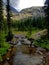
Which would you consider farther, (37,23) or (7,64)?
(37,23)

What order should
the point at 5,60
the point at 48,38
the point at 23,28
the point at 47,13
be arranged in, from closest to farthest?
the point at 5,60 < the point at 48,38 < the point at 47,13 < the point at 23,28

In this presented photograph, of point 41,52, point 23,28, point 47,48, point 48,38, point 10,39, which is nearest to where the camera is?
point 41,52

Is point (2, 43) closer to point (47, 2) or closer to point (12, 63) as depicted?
point (12, 63)

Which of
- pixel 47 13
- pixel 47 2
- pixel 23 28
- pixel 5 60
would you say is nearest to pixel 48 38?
pixel 47 13

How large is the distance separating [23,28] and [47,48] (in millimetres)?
107726

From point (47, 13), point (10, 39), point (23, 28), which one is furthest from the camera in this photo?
point (23, 28)

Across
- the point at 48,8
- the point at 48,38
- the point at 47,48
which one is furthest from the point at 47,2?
the point at 47,48

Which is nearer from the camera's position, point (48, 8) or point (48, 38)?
point (48, 38)

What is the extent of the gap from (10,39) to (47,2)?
60.0 feet

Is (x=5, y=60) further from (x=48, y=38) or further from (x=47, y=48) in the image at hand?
(x=48, y=38)

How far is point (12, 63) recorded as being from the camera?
111 ft

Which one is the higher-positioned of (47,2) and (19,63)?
(47,2)

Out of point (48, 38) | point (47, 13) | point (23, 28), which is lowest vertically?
point (23, 28)

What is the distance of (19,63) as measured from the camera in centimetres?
3400
